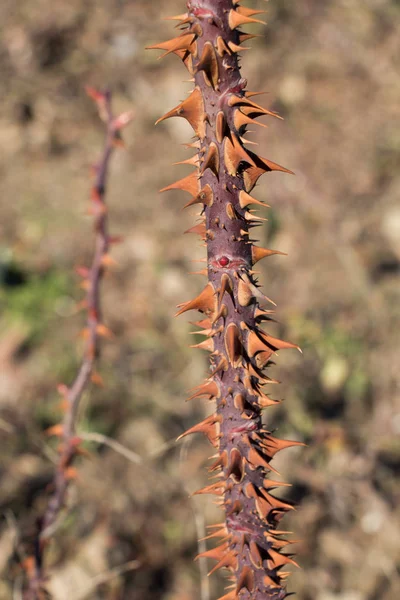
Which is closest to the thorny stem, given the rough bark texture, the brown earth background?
the brown earth background

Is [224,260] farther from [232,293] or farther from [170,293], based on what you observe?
[170,293]

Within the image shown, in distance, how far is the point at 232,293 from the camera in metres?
1.05

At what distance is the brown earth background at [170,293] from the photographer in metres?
3.05

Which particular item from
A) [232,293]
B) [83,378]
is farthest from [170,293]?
[232,293]

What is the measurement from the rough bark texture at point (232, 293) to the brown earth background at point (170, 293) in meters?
0.71

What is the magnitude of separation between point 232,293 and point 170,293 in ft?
11.3

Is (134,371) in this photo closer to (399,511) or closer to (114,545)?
(114,545)

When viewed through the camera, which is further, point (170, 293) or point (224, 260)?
point (170, 293)

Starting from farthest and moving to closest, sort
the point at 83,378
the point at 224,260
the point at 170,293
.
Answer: the point at 170,293 → the point at 83,378 → the point at 224,260

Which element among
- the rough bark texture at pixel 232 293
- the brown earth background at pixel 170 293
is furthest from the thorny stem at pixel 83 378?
the rough bark texture at pixel 232 293

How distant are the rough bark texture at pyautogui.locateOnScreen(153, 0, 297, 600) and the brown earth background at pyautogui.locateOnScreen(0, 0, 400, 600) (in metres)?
0.71

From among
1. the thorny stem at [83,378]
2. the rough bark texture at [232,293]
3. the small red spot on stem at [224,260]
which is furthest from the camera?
the thorny stem at [83,378]

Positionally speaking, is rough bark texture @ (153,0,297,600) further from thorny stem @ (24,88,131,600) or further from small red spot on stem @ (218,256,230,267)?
thorny stem @ (24,88,131,600)

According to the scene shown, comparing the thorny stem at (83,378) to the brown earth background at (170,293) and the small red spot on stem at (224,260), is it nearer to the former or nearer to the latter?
the brown earth background at (170,293)
